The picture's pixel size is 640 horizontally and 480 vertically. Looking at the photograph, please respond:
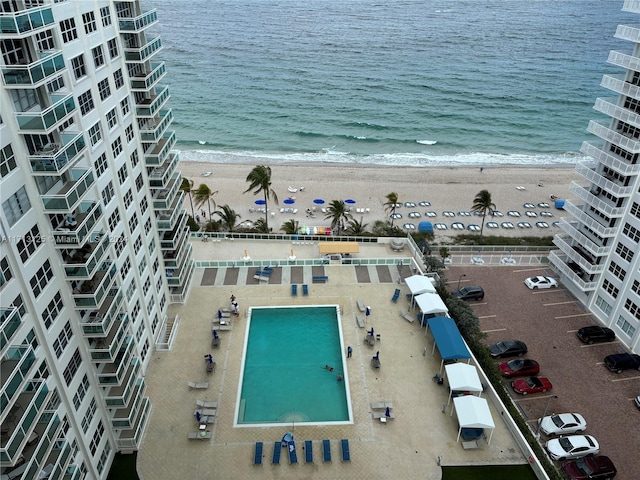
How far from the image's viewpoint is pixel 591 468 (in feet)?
95.6

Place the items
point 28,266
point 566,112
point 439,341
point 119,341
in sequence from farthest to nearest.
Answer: point 566,112 → point 439,341 → point 119,341 → point 28,266

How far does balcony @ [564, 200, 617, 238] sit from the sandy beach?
66.5 feet

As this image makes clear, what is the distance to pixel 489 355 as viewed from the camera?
123 ft

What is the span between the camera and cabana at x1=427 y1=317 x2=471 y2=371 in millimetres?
34781

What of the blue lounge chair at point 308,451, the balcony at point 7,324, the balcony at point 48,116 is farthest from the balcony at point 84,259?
the blue lounge chair at point 308,451

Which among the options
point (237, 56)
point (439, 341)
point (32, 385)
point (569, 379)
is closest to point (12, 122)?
point (32, 385)

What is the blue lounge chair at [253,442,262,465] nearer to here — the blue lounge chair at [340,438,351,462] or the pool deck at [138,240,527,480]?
the pool deck at [138,240,527,480]

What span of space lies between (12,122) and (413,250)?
38510 mm

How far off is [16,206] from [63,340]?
7.41 meters

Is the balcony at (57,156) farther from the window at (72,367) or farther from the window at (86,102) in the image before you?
the window at (72,367)

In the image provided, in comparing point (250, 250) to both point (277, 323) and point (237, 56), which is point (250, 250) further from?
point (237, 56)

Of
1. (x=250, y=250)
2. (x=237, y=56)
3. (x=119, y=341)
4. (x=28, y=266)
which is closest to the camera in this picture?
(x=28, y=266)

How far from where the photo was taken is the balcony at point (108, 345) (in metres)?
25.7

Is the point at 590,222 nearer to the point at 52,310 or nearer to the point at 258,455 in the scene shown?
the point at 258,455
